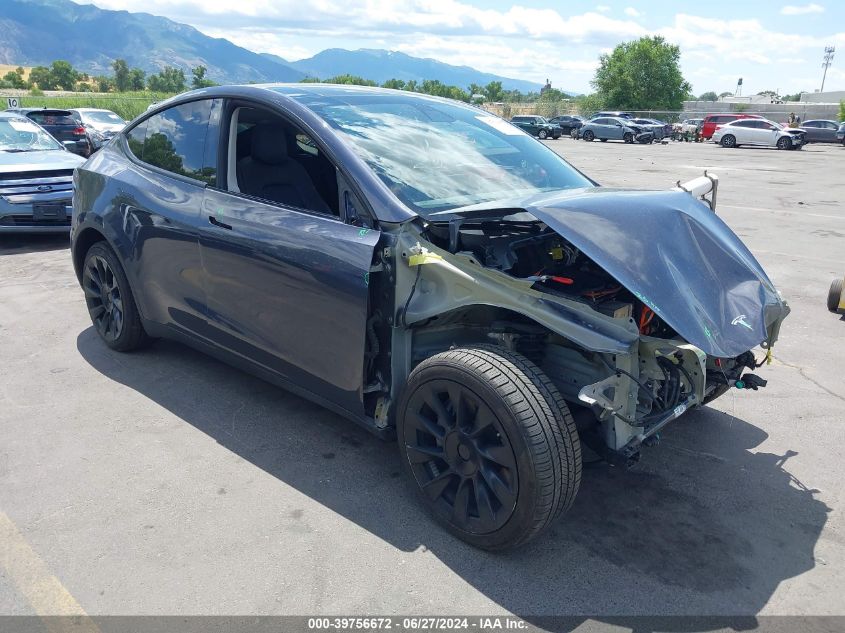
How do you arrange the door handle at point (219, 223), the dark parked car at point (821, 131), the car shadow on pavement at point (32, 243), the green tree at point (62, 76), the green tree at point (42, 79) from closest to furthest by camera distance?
1. the door handle at point (219, 223)
2. the car shadow on pavement at point (32, 243)
3. the dark parked car at point (821, 131)
4. the green tree at point (42, 79)
5. the green tree at point (62, 76)

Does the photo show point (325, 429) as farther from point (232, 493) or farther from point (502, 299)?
point (502, 299)

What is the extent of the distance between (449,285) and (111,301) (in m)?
2.93

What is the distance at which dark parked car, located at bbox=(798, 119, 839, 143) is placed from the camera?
38.5 meters

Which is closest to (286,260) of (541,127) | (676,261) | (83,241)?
(676,261)

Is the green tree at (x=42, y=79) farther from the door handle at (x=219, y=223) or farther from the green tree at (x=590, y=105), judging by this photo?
the door handle at (x=219, y=223)

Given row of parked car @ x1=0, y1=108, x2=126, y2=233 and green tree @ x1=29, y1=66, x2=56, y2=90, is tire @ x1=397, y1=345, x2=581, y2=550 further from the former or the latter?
green tree @ x1=29, y1=66, x2=56, y2=90

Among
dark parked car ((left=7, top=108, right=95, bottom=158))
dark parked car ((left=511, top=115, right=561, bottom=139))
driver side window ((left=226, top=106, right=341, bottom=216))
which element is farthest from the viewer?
dark parked car ((left=511, top=115, right=561, bottom=139))

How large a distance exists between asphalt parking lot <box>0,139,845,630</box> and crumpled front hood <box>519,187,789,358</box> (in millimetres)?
870

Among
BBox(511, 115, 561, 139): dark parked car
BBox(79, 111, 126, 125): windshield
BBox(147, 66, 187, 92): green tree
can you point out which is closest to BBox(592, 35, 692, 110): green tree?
BBox(511, 115, 561, 139): dark parked car

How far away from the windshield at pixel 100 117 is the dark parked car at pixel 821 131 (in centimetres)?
3622

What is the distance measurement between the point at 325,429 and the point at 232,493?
0.74 m

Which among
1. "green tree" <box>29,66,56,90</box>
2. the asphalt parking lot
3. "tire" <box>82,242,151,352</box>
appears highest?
"green tree" <box>29,66,56,90</box>

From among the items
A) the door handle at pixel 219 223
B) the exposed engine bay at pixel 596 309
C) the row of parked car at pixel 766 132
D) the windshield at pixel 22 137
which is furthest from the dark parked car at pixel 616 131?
the door handle at pixel 219 223

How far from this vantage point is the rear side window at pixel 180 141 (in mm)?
3955
